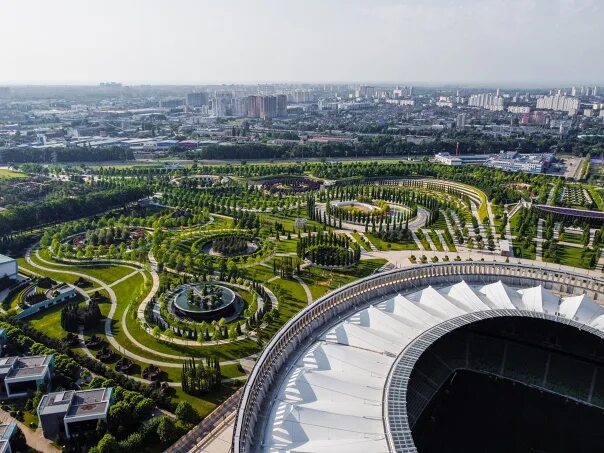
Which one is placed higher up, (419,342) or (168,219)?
(419,342)

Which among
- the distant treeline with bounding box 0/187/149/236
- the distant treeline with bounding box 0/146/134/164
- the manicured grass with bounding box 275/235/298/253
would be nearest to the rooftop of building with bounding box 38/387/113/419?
the manicured grass with bounding box 275/235/298/253

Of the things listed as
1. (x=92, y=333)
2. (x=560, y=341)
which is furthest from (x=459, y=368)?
(x=92, y=333)

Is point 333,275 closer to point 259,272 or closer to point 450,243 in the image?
point 259,272

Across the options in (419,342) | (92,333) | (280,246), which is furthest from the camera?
(280,246)

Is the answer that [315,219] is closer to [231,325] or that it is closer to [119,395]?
[231,325]

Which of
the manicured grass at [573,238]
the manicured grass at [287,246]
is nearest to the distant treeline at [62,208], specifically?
the manicured grass at [287,246]

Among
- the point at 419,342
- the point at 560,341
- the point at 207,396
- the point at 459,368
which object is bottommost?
the point at 207,396

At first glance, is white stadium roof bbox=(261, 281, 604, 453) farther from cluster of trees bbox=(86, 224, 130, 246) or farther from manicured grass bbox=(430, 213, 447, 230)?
cluster of trees bbox=(86, 224, 130, 246)
